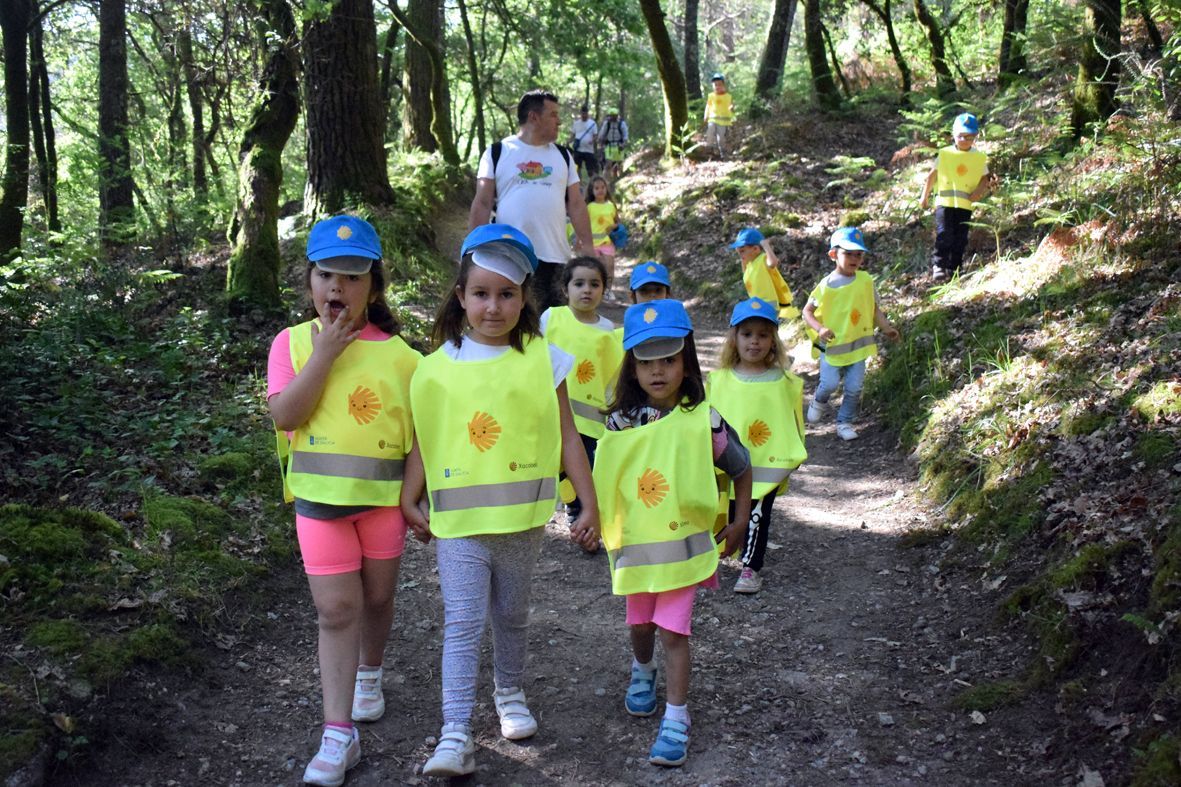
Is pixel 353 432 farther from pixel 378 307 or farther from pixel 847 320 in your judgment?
pixel 847 320

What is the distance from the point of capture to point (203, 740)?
4078mm

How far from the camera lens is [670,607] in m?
3.88

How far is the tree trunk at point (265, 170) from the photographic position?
360 inches

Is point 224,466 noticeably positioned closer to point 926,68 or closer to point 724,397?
point 724,397

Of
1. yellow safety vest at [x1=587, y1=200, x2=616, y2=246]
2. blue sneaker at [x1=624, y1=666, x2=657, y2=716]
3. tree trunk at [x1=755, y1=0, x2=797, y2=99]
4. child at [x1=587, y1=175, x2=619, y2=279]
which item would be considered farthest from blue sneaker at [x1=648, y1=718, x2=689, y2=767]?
tree trunk at [x1=755, y1=0, x2=797, y2=99]

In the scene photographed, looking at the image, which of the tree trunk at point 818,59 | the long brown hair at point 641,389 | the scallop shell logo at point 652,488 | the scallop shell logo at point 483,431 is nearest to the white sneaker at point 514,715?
the scallop shell logo at point 652,488

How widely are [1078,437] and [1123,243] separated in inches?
114

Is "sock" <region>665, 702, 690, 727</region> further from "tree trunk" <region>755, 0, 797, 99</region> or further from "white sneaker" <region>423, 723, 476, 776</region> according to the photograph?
"tree trunk" <region>755, 0, 797, 99</region>

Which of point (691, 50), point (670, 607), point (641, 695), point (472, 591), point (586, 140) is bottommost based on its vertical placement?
point (641, 695)

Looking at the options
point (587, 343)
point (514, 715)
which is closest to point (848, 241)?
point (587, 343)

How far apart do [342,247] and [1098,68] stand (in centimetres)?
976

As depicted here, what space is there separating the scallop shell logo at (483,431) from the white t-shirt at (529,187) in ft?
12.0

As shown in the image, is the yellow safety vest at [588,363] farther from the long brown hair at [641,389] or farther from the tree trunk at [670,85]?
the tree trunk at [670,85]

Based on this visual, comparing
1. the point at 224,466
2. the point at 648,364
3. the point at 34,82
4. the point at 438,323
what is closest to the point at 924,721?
the point at 648,364
